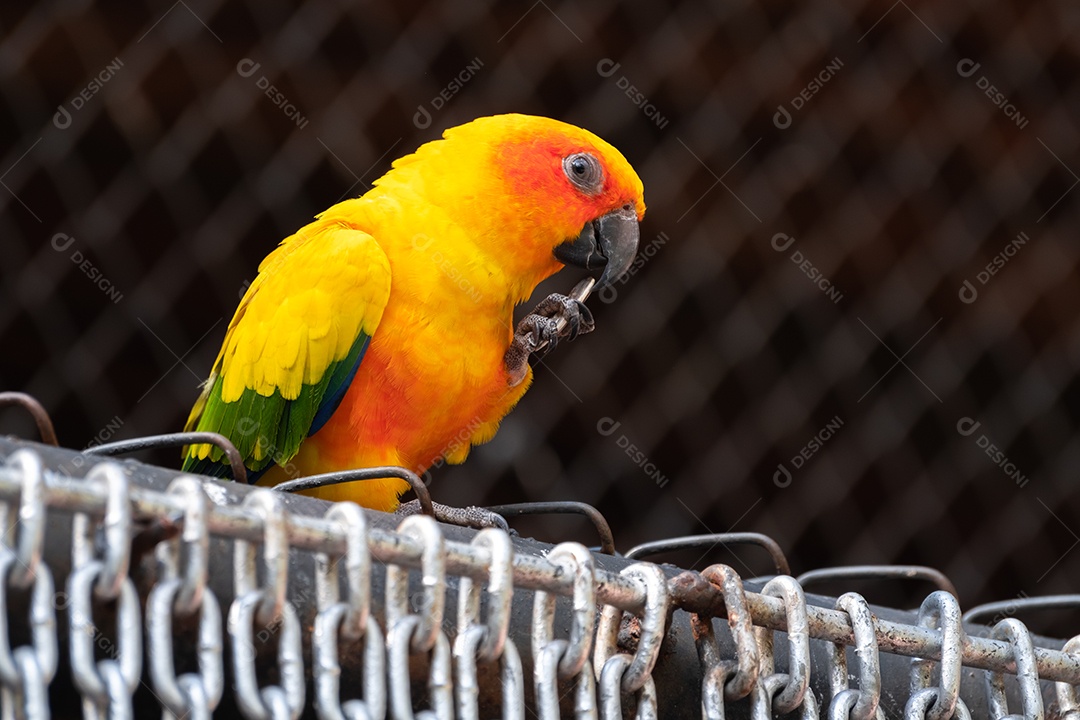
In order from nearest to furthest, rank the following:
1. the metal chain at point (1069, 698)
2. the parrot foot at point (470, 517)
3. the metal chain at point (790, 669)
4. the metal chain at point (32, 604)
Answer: the metal chain at point (32, 604) < the metal chain at point (790, 669) < the metal chain at point (1069, 698) < the parrot foot at point (470, 517)

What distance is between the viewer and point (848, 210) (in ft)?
10.9

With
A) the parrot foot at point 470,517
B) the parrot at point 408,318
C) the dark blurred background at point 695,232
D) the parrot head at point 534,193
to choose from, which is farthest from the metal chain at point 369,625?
the dark blurred background at point 695,232

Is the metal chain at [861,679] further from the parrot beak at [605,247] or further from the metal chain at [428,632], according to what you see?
the parrot beak at [605,247]

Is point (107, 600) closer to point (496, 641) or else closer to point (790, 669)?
point (496, 641)

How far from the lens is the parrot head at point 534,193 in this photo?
1.53 meters

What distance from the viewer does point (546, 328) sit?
1477 millimetres

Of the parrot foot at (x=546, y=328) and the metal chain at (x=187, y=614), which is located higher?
the parrot foot at (x=546, y=328)

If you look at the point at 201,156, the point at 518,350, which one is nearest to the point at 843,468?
the point at 201,156

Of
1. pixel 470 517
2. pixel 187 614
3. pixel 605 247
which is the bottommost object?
pixel 470 517

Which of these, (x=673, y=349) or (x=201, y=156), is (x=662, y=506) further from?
(x=201, y=156)

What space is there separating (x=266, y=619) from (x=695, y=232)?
2.93 meters

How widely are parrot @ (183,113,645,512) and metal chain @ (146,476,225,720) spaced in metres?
0.82

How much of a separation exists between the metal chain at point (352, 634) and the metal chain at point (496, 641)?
4cm

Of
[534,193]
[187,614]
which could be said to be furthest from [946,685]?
[534,193]
